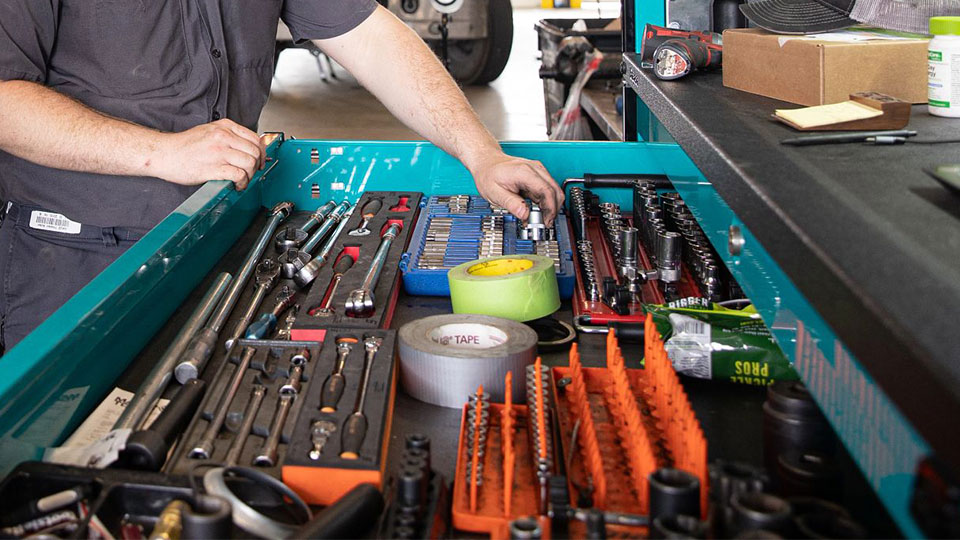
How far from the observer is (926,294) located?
2.03 feet

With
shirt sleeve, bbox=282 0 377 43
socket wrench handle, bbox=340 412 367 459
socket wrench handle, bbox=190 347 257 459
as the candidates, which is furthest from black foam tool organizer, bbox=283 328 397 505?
shirt sleeve, bbox=282 0 377 43

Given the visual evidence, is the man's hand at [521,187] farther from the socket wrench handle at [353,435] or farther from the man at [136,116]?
the socket wrench handle at [353,435]

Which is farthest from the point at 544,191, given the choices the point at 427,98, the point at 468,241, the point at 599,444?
the point at 599,444

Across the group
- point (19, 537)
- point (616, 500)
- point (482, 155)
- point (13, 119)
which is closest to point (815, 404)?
point (616, 500)

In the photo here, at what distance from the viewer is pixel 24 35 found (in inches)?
61.4

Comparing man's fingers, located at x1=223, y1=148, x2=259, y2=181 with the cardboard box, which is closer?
the cardboard box

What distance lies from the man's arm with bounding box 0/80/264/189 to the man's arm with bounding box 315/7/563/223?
42 cm

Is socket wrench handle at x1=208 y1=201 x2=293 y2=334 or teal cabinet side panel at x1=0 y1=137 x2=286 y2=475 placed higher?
teal cabinet side panel at x1=0 y1=137 x2=286 y2=475

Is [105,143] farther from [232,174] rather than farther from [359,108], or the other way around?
[359,108]

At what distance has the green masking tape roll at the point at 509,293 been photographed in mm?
1280

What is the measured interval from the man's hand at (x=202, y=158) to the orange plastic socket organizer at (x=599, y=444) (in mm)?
749

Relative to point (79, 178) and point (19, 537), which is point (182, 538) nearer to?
point (19, 537)

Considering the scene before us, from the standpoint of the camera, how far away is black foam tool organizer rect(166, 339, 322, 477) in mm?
952

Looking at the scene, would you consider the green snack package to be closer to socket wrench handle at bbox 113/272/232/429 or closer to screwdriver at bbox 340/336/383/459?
screwdriver at bbox 340/336/383/459
